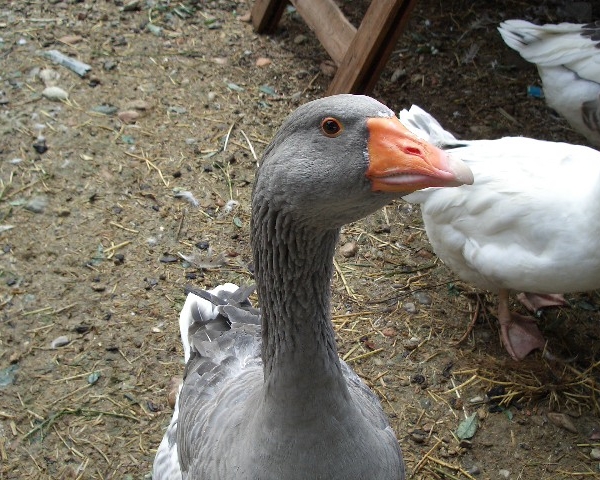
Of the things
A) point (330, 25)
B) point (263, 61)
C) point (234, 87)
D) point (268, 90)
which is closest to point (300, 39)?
point (263, 61)

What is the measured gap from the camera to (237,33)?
204 inches

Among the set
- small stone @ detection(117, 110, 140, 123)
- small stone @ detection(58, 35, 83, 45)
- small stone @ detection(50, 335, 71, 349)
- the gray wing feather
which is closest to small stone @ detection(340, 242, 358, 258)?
the gray wing feather

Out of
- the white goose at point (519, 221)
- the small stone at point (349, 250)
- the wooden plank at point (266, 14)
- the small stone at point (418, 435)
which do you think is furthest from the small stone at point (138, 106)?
the small stone at point (418, 435)

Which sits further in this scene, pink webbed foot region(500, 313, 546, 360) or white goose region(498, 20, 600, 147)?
white goose region(498, 20, 600, 147)

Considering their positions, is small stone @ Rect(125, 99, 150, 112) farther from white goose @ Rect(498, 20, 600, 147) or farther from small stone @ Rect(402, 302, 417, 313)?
white goose @ Rect(498, 20, 600, 147)

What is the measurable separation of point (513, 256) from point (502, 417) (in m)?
0.78

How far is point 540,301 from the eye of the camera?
3.62 m

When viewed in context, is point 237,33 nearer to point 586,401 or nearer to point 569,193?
point 569,193

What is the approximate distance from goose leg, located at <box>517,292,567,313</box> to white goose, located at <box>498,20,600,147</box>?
1228mm

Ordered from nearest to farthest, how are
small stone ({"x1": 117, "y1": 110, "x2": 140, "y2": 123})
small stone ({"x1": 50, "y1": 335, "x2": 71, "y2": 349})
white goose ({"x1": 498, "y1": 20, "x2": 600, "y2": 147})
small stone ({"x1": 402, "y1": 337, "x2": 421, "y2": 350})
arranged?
small stone ({"x1": 50, "y1": 335, "x2": 71, "y2": 349}) → small stone ({"x1": 402, "y1": 337, "x2": 421, "y2": 350}) → white goose ({"x1": 498, "y1": 20, "x2": 600, "y2": 147}) → small stone ({"x1": 117, "y1": 110, "x2": 140, "y2": 123})

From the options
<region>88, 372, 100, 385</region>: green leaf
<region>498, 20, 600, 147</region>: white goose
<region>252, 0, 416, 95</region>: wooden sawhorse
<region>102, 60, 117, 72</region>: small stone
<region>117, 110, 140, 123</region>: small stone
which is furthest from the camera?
<region>102, 60, 117, 72</region>: small stone

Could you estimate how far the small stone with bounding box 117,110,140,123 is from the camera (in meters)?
4.41

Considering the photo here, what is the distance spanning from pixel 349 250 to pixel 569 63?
72.2 inches

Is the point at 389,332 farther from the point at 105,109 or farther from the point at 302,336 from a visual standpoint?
the point at 105,109
